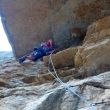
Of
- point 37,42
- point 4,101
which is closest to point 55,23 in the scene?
point 37,42

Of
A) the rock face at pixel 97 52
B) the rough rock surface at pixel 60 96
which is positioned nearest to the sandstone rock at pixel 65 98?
the rough rock surface at pixel 60 96

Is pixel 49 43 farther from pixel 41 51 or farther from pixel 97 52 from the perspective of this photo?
pixel 97 52

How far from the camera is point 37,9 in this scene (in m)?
7.86

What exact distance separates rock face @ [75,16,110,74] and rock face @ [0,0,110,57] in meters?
1.24

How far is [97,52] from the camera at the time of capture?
5.30m

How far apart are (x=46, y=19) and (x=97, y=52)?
114 inches

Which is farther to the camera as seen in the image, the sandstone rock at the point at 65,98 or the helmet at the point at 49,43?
the helmet at the point at 49,43

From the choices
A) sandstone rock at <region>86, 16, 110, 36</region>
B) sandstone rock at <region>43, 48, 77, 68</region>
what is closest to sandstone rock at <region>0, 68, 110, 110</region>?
sandstone rock at <region>43, 48, 77, 68</region>

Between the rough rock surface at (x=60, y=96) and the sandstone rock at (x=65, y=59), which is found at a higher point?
the rough rock surface at (x=60, y=96)

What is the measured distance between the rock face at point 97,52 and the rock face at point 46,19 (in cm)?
124

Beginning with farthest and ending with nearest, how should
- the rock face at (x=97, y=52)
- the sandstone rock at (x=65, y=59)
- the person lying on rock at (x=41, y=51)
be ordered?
the person lying on rock at (x=41, y=51) → the sandstone rock at (x=65, y=59) → the rock face at (x=97, y=52)

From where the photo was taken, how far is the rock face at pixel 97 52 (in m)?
5.18

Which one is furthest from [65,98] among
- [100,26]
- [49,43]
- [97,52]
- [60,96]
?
[49,43]

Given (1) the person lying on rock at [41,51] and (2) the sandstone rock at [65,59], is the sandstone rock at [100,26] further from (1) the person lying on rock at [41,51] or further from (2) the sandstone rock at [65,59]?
(1) the person lying on rock at [41,51]
